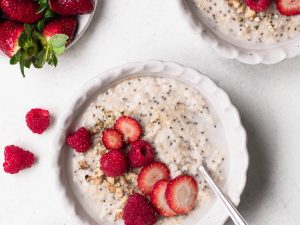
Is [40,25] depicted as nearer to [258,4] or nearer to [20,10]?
[20,10]

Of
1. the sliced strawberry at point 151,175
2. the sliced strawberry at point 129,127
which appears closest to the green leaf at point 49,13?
the sliced strawberry at point 129,127

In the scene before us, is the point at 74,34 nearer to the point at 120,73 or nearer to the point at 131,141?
the point at 120,73

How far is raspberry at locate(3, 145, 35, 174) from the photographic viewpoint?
168 centimetres

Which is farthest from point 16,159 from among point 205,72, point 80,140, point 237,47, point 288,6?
point 288,6

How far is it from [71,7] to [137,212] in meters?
0.56

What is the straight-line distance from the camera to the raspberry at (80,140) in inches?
61.0

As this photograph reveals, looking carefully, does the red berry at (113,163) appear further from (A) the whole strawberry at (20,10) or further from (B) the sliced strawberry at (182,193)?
(A) the whole strawberry at (20,10)

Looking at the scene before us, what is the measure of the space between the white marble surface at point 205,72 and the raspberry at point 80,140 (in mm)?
163

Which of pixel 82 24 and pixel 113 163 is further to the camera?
pixel 82 24

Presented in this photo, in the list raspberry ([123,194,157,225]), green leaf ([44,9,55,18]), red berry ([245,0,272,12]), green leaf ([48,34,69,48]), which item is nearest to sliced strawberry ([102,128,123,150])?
raspberry ([123,194,157,225])

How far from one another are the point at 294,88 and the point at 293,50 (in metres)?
0.13

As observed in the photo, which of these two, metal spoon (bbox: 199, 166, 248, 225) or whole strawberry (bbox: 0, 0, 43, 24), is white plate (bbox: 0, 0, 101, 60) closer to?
whole strawberry (bbox: 0, 0, 43, 24)

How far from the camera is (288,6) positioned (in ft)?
5.21

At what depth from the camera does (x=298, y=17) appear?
5.34 ft
